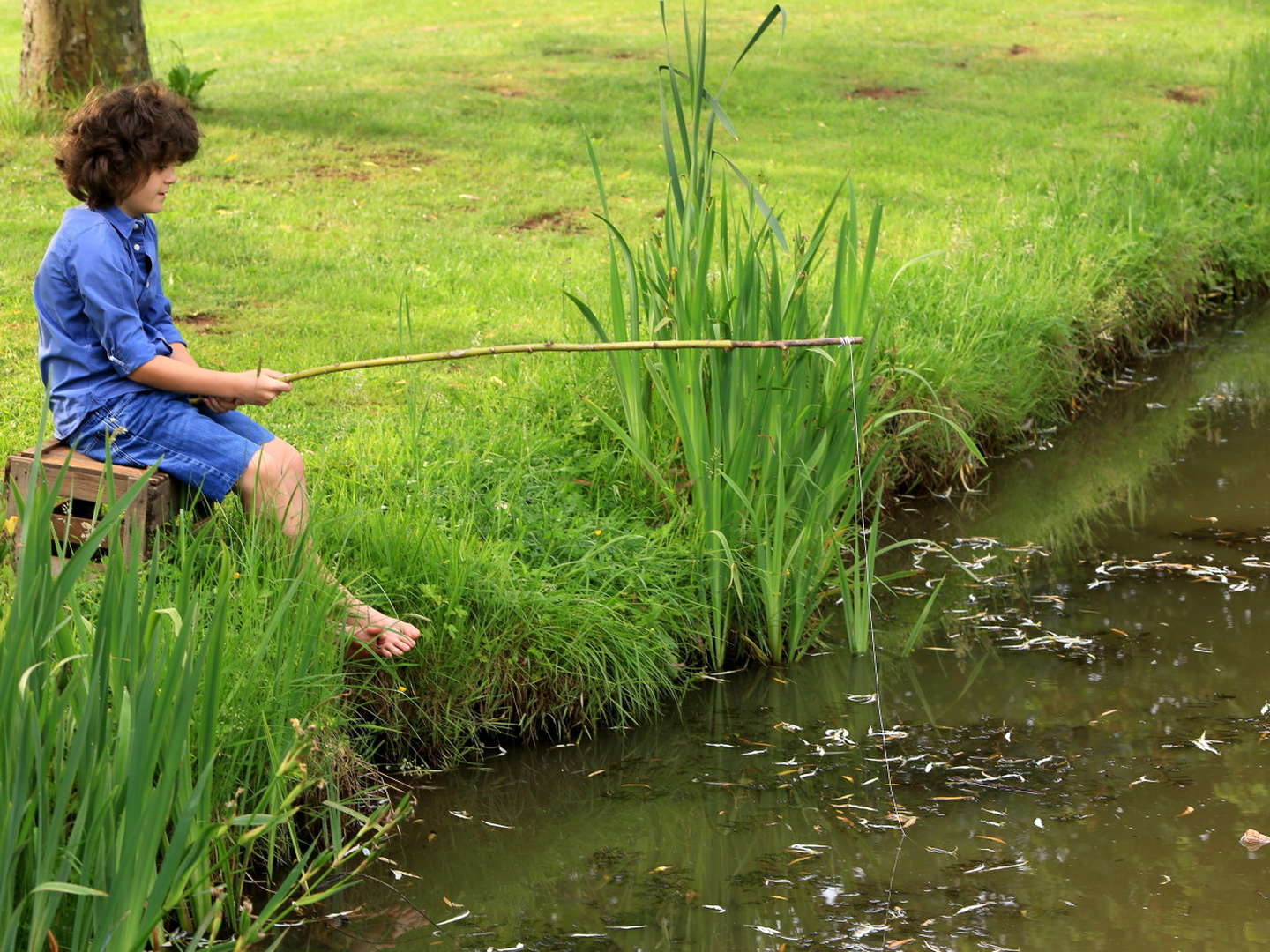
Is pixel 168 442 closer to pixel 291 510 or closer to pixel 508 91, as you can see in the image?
pixel 291 510

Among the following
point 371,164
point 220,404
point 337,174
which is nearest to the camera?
point 220,404

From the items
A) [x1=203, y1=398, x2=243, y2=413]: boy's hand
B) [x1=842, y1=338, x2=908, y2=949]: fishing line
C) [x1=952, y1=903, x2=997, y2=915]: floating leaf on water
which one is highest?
[x1=203, y1=398, x2=243, y2=413]: boy's hand

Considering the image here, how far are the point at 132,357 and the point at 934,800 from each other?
8.17ft

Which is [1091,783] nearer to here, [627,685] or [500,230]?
[627,685]

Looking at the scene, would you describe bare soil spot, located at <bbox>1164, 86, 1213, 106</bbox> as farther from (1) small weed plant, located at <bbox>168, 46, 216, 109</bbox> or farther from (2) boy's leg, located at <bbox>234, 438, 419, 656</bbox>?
(2) boy's leg, located at <bbox>234, 438, 419, 656</bbox>

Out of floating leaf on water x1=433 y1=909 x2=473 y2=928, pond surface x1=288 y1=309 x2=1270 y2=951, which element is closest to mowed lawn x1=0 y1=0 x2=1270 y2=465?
pond surface x1=288 y1=309 x2=1270 y2=951

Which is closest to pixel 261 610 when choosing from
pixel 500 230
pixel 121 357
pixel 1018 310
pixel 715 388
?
pixel 121 357

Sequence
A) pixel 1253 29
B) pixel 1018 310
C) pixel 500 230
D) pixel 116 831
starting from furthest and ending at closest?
pixel 1253 29
pixel 500 230
pixel 1018 310
pixel 116 831

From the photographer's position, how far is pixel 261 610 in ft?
12.6

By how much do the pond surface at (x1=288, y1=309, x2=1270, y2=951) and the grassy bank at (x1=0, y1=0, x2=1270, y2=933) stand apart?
297 mm

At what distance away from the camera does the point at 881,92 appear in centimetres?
1359

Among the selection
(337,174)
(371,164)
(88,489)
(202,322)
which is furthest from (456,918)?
(371,164)

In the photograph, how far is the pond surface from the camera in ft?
11.8

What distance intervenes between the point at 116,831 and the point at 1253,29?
1699cm
